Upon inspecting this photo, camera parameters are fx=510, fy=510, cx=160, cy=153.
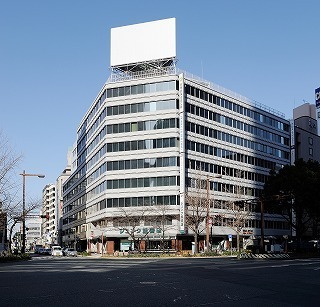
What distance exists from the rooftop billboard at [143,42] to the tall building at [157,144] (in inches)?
6.6

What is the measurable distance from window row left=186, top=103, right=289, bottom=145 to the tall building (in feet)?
0.72

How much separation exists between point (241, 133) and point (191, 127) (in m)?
15.7

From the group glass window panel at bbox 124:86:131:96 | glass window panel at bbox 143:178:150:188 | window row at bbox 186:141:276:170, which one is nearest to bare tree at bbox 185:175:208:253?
window row at bbox 186:141:276:170

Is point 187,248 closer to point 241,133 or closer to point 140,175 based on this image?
point 140,175

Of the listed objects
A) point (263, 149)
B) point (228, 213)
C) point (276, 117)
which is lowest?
point (228, 213)

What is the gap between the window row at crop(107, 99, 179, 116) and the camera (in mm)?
83312

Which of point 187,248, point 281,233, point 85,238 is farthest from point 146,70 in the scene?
point 281,233

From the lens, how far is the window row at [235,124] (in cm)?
8641

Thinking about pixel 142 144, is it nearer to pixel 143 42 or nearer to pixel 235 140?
pixel 143 42

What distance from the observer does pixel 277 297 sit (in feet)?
54.6

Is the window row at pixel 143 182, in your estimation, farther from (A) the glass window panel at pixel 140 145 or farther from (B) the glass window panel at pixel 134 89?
(B) the glass window panel at pixel 134 89

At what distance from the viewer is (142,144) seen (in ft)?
277

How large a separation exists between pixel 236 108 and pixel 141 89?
20.6m

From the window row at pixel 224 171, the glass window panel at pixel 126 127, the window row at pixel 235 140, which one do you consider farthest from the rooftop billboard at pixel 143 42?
the window row at pixel 224 171
